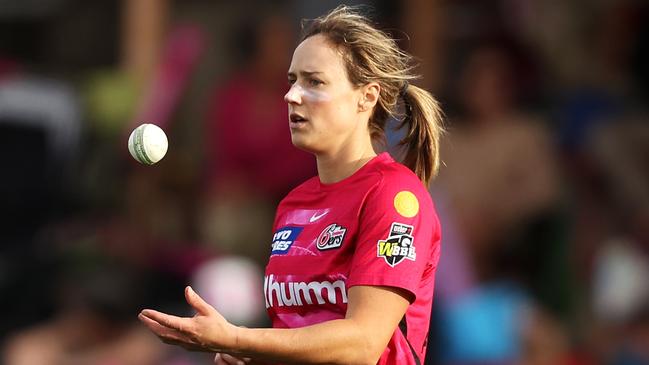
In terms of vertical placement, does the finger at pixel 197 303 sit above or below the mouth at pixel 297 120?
below

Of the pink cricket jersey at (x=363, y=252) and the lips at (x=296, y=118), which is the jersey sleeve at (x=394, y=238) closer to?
the pink cricket jersey at (x=363, y=252)

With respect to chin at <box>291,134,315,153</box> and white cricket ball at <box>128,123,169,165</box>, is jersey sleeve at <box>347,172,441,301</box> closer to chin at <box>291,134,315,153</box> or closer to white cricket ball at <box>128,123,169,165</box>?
chin at <box>291,134,315,153</box>

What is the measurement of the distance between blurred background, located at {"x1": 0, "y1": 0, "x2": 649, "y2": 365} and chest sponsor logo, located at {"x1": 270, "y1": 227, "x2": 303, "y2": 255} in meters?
4.42

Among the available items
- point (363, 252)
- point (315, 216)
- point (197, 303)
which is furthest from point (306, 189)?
point (197, 303)

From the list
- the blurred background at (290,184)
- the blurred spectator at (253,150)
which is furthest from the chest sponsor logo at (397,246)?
the blurred spectator at (253,150)

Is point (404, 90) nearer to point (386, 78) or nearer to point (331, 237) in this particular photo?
point (386, 78)

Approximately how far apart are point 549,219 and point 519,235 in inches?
10.1

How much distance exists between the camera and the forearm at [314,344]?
4.03 m

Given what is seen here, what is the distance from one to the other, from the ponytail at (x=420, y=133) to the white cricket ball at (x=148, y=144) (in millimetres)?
785

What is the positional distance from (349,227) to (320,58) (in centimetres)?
54

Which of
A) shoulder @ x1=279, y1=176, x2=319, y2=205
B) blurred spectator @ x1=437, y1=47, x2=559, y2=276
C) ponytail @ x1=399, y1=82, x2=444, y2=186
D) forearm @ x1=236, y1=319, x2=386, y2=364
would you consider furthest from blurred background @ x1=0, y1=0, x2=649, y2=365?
forearm @ x1=236, y1=319, x2=386, y2=364

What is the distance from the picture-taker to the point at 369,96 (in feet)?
14.7

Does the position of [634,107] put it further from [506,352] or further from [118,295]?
[118,295]

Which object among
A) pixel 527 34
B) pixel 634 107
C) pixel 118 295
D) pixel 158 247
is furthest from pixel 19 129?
pixel 634 107
